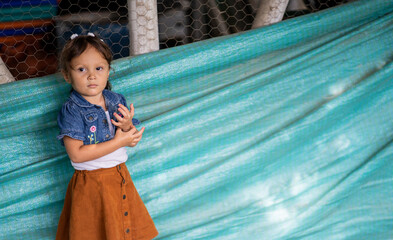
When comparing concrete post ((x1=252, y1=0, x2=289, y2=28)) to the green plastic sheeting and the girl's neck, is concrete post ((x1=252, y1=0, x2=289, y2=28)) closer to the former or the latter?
the green plastic sheeting

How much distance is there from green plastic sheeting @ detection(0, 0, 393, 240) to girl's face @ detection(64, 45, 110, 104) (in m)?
0.30

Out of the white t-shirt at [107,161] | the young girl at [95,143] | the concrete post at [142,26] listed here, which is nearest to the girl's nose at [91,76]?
the young girl at [95,143]

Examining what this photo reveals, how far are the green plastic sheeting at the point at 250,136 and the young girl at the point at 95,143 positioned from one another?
0.27 metres

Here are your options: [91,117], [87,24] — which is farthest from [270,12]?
[91,117]

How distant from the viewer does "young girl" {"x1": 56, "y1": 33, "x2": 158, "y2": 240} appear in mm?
837

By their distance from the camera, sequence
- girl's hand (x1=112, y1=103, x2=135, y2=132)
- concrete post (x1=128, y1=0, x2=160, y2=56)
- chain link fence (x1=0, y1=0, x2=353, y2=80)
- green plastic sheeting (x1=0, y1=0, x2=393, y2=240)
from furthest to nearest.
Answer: chain link fence (x1=0, y1=0, x2=353, y2=80) < concrete post (x1=128, y1=0, x2=160, y2=56) < green plastic sheeting (x1=0, y1=0, x2=393, y2=240) < girl's hand (x1=112, y1=103, x2=135, y2=132)

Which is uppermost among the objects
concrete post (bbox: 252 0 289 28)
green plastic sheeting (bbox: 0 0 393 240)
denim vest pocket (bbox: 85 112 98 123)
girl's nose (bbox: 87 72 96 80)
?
concrete post (bbox: 252 0 289 28)

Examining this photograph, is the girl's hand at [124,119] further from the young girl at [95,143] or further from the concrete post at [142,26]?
the concrete post at [142,26]

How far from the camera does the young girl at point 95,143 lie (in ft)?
2.75

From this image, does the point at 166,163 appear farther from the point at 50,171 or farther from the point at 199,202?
the point at 50,171

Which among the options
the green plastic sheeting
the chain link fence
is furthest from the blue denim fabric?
the chain link fence

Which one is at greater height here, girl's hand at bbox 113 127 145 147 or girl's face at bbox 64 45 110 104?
girl's face at bbox 64 45 110 104

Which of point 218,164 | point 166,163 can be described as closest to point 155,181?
point 166,163

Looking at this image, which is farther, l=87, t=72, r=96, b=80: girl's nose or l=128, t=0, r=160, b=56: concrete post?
l=128, t=0, r=160, b=56: concrete post
